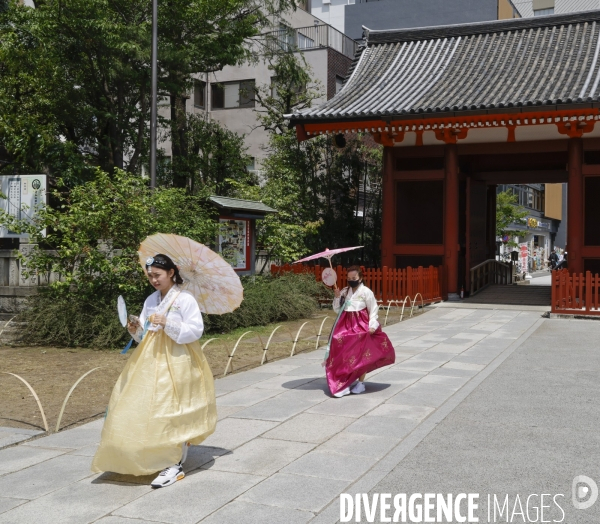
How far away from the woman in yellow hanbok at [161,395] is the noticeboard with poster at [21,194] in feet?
31.4

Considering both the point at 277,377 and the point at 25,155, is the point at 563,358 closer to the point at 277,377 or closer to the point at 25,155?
the point at 277,377

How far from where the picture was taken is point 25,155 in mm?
18922

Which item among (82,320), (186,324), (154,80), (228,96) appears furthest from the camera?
(228,96)

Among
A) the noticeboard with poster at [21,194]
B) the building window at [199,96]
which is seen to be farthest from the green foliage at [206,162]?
the noticeboard with poster at [21,194]

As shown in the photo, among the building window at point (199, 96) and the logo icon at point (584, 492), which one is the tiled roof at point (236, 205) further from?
the building window at point (199, 96)

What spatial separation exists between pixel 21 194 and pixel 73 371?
5.74 meters

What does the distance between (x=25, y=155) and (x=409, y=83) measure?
10.6m

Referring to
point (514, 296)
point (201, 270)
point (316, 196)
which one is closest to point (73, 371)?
→ point (201, 270)

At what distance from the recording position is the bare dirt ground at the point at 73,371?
23.8 feet

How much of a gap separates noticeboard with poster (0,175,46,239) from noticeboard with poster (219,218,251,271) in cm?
361

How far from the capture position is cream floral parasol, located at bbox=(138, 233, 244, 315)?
17.2 feet

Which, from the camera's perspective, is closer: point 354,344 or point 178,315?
point 178,315

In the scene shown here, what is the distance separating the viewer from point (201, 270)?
5.39m

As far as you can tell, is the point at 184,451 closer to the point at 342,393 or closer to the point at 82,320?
the point at 342,393
